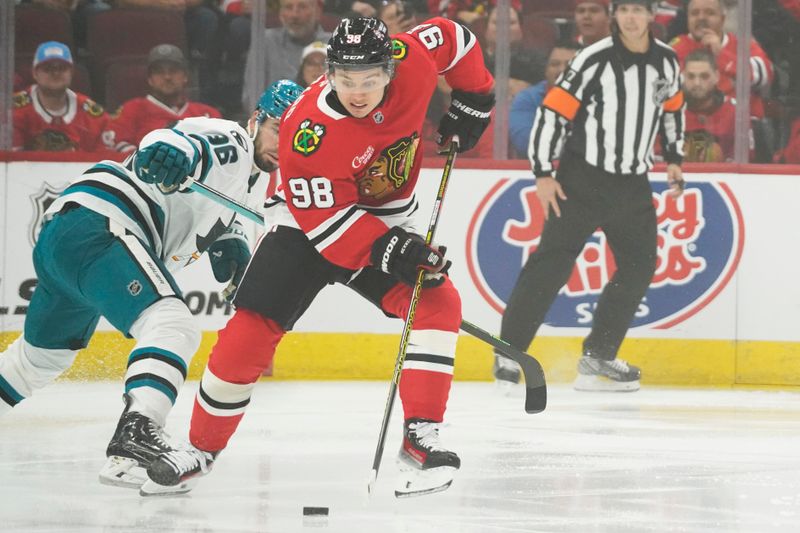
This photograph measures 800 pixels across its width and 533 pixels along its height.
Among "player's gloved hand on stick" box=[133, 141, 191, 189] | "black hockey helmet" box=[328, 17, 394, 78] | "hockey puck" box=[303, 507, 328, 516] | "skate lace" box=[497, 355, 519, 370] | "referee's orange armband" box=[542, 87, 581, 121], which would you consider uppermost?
"black hockey helmet" box=[328, 17, 394, 78]

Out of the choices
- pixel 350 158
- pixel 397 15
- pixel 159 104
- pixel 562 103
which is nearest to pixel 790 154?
pixel 562 103

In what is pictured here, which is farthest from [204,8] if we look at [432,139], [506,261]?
[506,261]

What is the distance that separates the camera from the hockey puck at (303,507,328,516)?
9.05ft

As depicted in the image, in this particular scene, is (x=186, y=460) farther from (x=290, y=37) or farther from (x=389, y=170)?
(x=290, y=37)

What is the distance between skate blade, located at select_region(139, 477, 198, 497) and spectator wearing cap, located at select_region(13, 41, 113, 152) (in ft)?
8.53

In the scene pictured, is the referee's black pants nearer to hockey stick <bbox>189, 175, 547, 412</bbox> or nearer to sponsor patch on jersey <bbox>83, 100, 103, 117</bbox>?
sponsor patch on jersey <bbox>83, 100, 103, 117</bbox>

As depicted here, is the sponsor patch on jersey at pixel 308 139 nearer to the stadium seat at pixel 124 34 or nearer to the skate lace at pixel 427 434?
the skate lace at pixel 427 434

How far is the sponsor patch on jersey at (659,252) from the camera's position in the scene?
5273 millimetres

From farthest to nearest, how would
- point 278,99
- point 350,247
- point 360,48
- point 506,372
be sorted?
point 506,372 < point 278,99 < point 350,247 < point 360,48

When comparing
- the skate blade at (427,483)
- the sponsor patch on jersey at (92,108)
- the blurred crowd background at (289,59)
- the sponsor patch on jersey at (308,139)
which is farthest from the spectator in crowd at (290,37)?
the skate blade at (427,483)

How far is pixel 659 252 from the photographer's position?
5281 millimetres

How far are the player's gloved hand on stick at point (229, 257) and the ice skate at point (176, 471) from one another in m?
0.64

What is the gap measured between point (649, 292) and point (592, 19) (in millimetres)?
1113

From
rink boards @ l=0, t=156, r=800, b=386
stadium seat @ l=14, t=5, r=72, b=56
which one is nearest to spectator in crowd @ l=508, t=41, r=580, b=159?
rink boards @ l=0, t=156, r=800, b=386
